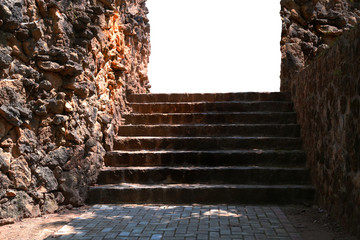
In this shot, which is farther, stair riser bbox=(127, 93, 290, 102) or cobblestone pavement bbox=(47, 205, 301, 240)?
stair riser bbox=(127, 93, 290, 102)

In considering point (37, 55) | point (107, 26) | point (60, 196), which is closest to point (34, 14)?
point (37, 55)

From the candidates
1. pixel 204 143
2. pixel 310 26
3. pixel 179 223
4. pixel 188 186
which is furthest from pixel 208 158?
pixel 310 26

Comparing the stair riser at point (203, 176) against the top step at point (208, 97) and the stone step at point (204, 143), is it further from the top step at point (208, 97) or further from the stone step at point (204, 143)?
the top step at point (208, 97)

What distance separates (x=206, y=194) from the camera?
4.96 m

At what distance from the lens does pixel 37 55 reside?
14.0 feet

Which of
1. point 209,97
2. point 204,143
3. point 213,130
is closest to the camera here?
point 204,143

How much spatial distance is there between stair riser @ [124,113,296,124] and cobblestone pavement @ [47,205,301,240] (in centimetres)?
212

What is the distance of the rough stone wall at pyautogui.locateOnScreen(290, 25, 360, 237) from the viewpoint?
3.44 metres

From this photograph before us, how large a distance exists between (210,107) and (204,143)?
1.19m

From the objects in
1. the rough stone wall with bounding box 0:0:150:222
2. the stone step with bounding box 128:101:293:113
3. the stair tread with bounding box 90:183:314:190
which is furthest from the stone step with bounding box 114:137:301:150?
the stone step with bounding box 128:101:293:113

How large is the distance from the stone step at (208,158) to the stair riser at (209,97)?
1766mm

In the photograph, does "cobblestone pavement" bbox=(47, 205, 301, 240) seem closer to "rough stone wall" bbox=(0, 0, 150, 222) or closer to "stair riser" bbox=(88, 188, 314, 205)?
"stair riser" bbox=(88, 188, 314, 205)

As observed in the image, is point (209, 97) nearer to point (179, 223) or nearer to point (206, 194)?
point (206, 194)

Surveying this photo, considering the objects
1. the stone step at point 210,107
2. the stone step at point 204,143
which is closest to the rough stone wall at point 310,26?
the stone step at point 210,107
